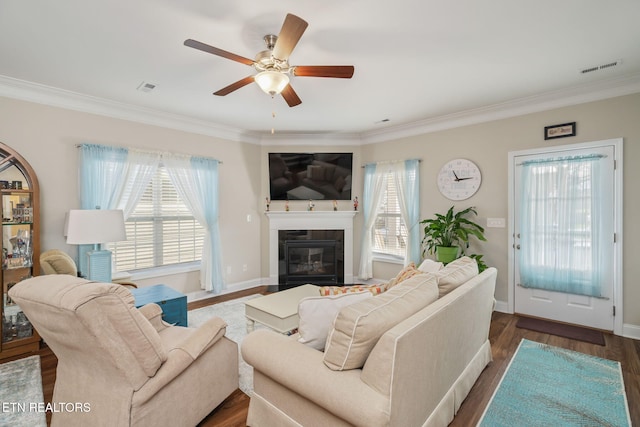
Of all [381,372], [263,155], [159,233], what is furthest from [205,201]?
[381,372]

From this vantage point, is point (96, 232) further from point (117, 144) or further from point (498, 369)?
point (498, 369)

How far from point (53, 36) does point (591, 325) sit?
587cm

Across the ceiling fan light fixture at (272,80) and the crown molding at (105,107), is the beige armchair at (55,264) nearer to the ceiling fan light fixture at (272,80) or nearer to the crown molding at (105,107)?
the crown molding at (105,107)

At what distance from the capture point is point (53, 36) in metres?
2.32

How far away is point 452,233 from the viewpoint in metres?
4.18

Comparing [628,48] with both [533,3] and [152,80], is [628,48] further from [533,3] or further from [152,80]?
[152,80]

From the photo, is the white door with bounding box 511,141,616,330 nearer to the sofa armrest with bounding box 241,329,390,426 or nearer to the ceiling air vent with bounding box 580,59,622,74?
the ceiling air vent with bounding box 580,59,622,74

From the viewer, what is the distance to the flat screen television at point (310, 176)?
5312 mm

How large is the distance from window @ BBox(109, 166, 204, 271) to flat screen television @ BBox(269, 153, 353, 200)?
5.04 feet

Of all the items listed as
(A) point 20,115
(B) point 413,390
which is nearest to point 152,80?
(A) point 20,115

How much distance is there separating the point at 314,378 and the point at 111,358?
38.6 inches

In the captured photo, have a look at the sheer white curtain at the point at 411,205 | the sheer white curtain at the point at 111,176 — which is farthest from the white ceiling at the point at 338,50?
the sheer white curtain at the point at 411,205

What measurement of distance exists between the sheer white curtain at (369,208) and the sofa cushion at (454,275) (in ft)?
9.08

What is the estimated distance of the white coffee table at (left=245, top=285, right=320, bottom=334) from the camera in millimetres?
2637
